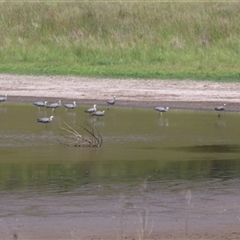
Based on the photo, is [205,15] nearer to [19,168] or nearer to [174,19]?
[174,19]

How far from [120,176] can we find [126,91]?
9559mm

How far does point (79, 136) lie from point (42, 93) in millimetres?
7096

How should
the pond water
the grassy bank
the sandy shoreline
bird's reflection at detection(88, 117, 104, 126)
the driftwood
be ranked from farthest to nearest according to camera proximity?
the grassy bank
the sandy shoreline
bird's reflection at detection(88, 117, 104, 126)
the driftwood
the pond water

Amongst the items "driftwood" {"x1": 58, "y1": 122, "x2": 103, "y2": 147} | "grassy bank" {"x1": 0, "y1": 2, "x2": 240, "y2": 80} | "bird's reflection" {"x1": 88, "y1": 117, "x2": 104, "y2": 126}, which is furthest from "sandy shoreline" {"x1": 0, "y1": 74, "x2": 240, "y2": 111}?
"driftwood" {"x1": 58, "y1": 122, "x2": 103, "y2": 147}

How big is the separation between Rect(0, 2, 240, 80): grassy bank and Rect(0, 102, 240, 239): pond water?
19.8ft

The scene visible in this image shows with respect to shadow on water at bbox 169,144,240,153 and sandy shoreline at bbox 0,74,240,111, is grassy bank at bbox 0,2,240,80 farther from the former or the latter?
shadow on water at bbox 169,144,240,153

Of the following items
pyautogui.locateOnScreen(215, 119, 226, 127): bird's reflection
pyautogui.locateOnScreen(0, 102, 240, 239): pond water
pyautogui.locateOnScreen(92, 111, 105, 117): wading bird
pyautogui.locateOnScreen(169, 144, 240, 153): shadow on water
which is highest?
pyautogui.locateOnScreen(92, 111, 105, 117): wading bird

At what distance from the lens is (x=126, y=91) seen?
827 inches

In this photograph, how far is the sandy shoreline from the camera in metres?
19.8

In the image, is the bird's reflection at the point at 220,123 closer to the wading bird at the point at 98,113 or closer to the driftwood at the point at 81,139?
the wading bird at the point at 98,113

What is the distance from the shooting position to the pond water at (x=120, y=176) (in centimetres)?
914

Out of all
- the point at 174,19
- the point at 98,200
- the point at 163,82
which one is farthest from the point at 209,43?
the point at 98,200

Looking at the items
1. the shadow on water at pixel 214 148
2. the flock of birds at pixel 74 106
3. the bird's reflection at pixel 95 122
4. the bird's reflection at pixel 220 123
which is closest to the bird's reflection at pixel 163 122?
the flock of birds at pixel 74 106

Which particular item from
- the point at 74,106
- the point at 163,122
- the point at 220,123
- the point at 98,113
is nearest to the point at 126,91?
the point at 74,106
